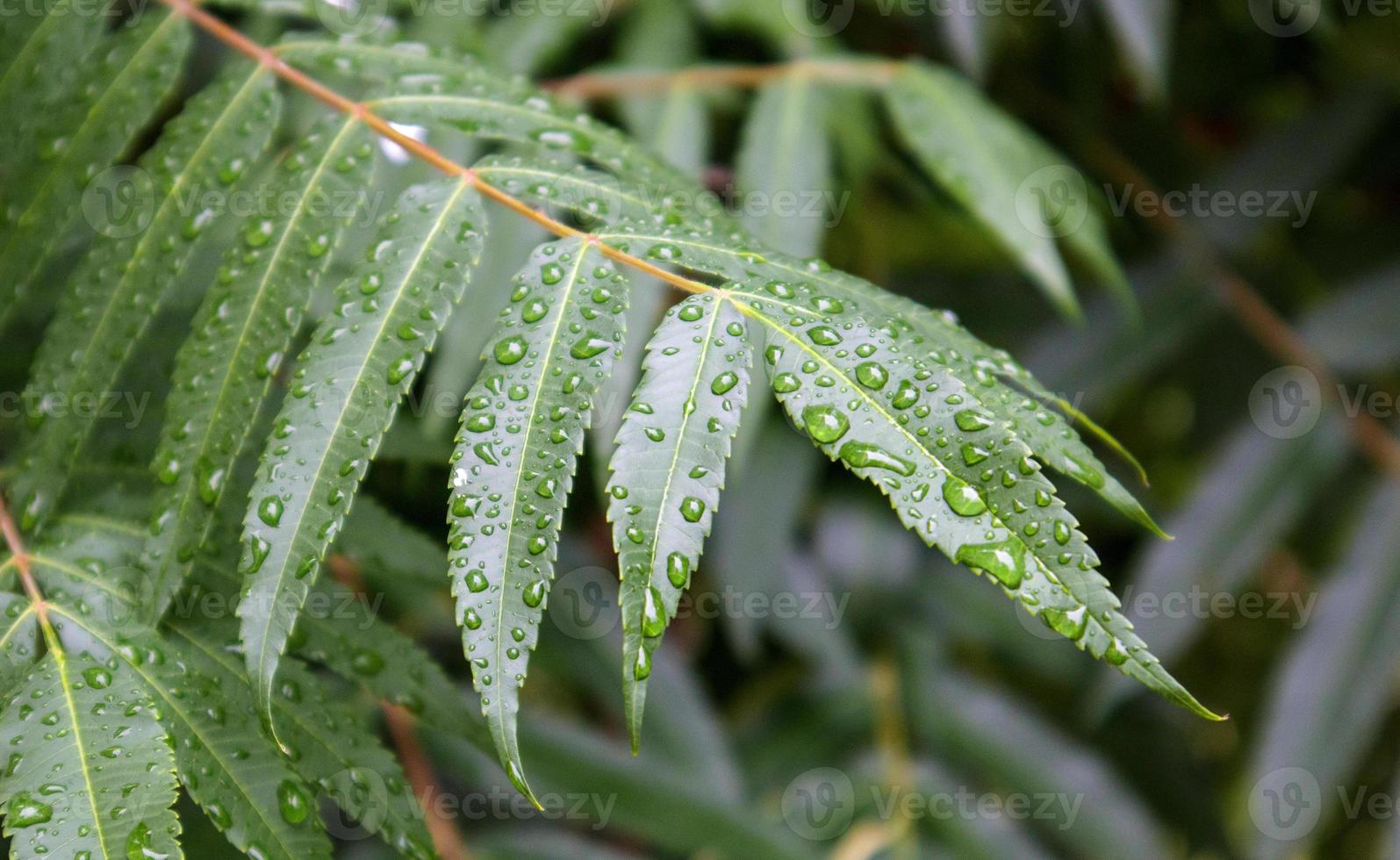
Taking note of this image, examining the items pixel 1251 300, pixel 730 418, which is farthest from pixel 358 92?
pixel 1251 300

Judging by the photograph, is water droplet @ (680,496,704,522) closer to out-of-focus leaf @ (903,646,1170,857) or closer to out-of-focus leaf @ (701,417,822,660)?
out-of-focus leaf @ (701,417,822,660)

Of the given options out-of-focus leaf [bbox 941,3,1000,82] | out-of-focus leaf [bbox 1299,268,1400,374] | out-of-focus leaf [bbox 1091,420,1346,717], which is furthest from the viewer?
out-of-focus leaf [bbox 1299,268,1400,374]

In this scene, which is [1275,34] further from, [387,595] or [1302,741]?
[387,595]

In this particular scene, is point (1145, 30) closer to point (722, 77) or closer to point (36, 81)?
point (722, 77)

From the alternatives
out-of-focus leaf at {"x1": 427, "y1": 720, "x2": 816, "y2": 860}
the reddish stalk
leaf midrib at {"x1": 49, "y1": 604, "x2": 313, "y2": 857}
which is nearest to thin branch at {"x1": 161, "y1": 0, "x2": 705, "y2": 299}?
leaf midrib at {"x1": 49, "y1": 604, "x2": 313, "y2": 857}

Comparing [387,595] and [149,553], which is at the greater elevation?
[149,553]

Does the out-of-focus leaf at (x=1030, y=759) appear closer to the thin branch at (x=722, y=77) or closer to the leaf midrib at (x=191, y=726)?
the thin branch at (x=722, y=77)

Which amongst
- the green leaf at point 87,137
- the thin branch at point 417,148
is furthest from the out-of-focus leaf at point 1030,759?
the green leaf at point 87,137
